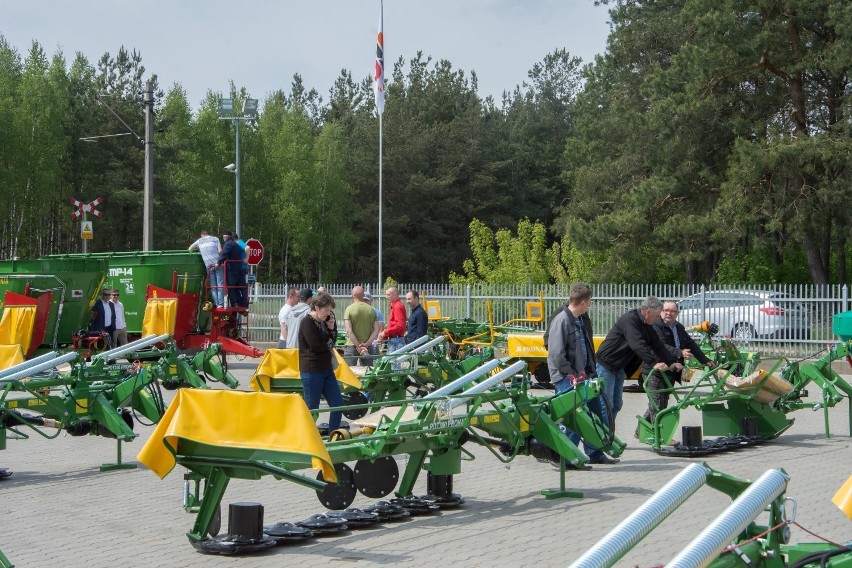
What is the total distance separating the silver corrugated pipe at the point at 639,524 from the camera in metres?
3.09

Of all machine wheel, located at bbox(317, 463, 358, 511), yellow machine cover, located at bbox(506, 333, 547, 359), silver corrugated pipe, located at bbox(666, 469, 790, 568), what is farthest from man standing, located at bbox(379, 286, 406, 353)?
silver corrugated pipe, located at bbox(666, 469, 790, 568)

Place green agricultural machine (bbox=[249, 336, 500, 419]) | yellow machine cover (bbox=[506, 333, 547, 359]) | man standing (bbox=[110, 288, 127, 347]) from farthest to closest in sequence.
→ man standing (bbox=[110, 288, 127, 347])
yellow machine cover (bbox=[506, 333, 547, 359])
green agricultural machine (bbox=[249, 336, 500, 419])

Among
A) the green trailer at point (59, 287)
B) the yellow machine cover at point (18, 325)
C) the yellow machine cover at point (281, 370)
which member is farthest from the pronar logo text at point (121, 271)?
the yellow machine cover at point (281, 370)

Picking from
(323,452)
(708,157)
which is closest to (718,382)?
(323,452)

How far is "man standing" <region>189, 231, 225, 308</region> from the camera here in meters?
23.1

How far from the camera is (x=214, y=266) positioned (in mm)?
23203

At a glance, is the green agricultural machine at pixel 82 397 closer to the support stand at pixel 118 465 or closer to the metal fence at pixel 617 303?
the support stand at pixel 118 465

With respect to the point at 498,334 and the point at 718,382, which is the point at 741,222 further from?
the point at 718,382

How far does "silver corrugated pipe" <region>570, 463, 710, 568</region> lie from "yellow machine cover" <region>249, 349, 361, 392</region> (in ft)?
32.6

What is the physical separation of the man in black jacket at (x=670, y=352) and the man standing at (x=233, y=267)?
39.0 ft

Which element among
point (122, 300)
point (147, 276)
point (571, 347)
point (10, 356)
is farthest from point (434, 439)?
point (122, 300)

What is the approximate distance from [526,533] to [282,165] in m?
62.3

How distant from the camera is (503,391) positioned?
9266 mm

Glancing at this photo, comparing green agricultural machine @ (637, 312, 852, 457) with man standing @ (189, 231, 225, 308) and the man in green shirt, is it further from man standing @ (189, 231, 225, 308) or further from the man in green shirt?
man standing @ (189, 231, 225, 308)
